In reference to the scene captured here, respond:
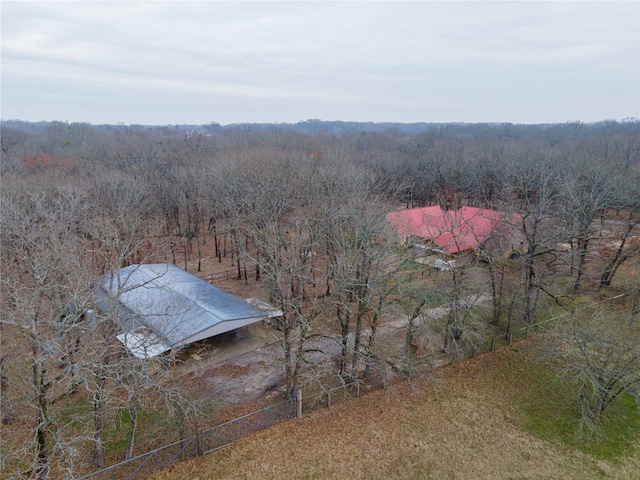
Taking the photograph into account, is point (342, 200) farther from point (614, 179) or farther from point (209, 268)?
point (614, 179)

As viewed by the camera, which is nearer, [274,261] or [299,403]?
[274,261]

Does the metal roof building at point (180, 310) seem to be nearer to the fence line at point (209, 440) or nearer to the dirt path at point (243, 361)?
the dirt path at point (243, 361)

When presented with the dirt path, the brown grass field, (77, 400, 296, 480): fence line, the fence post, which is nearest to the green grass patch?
the brown grass field

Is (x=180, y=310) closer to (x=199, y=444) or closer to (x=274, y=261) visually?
(x=274, y=261)

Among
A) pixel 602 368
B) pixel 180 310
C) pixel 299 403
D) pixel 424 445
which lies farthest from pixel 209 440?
pixel 602 368

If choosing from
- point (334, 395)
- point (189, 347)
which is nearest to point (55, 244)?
point (189, 347)

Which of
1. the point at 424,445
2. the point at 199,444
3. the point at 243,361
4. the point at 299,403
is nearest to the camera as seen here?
the point at 199,444
